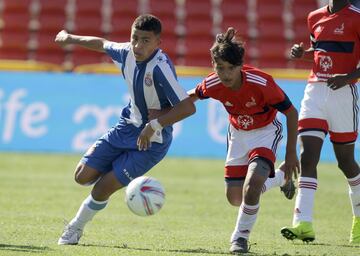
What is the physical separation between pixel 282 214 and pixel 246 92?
3316mm

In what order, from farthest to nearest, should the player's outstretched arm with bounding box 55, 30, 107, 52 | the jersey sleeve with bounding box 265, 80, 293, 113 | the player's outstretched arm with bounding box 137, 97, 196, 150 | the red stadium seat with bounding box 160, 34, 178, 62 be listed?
1. the red stadium seat with bounding box 160, 34, 178, 62
2. the player's outstretched arm with bounding box 55, 30, 107, 52
3. the jersey sleeve with bounding box 265, 80, 293, 113
4. the player's outstretched arm with bounding box 137, 97, 196, 150

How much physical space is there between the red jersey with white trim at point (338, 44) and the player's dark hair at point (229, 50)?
1.25 m

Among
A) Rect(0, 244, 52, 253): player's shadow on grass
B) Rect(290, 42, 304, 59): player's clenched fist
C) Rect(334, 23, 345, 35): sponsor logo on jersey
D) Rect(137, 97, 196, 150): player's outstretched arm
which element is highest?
Rect(334, 23, 345, 35): sponsor logo on jersey

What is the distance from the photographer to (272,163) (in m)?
8.38

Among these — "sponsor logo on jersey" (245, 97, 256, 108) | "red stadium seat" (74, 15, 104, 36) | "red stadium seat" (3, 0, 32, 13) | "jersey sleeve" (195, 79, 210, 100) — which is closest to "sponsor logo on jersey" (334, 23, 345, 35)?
"sponsor logo on jersey" (245, 97, 256, 108)

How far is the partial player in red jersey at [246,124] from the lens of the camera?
800cm

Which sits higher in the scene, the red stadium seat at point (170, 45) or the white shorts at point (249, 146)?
the white shorts at point (249, 146)

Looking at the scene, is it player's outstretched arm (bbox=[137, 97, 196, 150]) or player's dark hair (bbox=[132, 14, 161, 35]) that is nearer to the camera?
player's outstretched arm (bbox=[137, 97, 196, 150])

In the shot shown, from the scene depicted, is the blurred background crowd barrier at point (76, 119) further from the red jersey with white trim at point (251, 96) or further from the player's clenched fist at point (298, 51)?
the red jersey with white trim at point (251, 96)

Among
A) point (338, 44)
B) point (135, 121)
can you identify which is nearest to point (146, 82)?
point (135, 121)

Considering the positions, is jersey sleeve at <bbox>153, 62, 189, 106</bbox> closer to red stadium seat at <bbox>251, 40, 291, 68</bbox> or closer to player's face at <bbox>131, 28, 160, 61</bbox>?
player's face at <bbox>131, 28, 160, 61</bbox>

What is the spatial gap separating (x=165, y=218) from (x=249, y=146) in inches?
87.4

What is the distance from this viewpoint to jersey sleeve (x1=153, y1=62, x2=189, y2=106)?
8.17 m

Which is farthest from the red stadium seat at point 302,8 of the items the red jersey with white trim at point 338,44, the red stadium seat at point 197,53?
the red jersey with white trim at point 338,44
